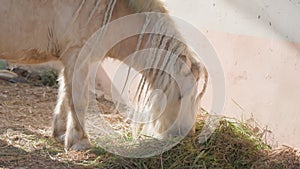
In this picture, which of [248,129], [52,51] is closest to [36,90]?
[52,51]

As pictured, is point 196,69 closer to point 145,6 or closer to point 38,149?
point 145,6

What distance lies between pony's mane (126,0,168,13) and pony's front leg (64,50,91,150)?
0.62 metres

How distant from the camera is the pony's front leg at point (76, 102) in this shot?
159 inches

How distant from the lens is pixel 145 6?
3961mm

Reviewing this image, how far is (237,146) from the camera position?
12.4 ft

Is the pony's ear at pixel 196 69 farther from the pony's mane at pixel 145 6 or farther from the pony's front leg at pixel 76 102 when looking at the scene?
the pony's front leg at pixel 76 102

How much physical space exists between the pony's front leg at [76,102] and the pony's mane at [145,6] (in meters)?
0.62

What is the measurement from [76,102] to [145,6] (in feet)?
3.17

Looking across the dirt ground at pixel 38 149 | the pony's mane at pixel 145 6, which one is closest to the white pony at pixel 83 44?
the pony's mane at pixel 145 6

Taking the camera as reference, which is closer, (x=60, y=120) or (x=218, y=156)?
(x=218, y=156)

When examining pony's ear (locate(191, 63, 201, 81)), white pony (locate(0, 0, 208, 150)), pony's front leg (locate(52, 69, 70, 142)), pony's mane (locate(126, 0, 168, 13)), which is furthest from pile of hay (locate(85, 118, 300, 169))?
pony's mane (locate(126, 0, 168, 13))

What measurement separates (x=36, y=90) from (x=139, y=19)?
93.5 inches

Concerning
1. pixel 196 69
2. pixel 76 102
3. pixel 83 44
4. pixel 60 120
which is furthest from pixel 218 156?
pixel 60 120

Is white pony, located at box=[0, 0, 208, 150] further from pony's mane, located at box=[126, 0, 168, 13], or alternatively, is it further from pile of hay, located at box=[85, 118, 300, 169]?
pile of hay, located at box=[85, 118, 300, 169]
